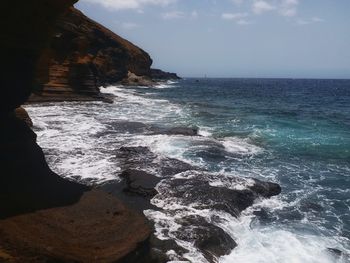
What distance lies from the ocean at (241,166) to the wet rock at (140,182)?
26 centimetres

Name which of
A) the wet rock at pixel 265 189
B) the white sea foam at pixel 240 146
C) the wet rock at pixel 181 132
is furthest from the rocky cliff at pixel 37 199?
the wet rock at pixel 181 132

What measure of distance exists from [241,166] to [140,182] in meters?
5.03

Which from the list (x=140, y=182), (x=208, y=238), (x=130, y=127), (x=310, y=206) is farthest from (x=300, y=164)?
(x=130, y=127)

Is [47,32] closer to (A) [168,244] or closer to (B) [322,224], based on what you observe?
(A) [168,244]

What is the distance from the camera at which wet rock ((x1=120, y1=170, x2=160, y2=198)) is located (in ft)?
35.7

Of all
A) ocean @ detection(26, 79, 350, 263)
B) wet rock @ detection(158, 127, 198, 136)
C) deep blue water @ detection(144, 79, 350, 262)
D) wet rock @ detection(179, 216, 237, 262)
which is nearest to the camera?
wet rock @ detection(179, 216, 237, 262)

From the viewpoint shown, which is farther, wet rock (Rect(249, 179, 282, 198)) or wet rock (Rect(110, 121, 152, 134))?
wet rock (Rect(110, 121, 152, 134))

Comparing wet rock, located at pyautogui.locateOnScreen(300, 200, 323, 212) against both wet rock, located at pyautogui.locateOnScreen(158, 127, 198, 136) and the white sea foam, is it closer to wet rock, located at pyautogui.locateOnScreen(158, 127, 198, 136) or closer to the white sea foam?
the white sea foam

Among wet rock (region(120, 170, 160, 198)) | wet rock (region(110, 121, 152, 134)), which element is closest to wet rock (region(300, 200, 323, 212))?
wet rock (region(120, 170, 160, 198))

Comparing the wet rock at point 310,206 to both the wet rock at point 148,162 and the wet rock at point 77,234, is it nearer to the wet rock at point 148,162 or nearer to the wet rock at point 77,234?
the wet rock at point 148,162

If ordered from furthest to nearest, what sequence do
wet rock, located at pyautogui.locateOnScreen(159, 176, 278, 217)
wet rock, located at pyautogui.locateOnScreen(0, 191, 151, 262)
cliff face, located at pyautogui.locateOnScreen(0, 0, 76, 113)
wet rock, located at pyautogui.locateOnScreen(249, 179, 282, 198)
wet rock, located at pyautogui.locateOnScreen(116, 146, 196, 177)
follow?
wet rock, located at pyautogui.locateOnScreen(116, 146, 196, 177) → wet rock, located at pyautogui.locateOnScreen(249, 179, 282, 198) → wet rock, located at pyautogui.locateOnScreen(159, 176, 278, 217) → cliff face, located at pyautogui.locateOnScreen(0, 0, 76, 113) → wet rock, located at pyautogui.locateOnScreen(0, 191, 151, 262)

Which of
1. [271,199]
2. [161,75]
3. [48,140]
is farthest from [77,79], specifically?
[161,75]

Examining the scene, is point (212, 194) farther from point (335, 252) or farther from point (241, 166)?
point (241, 166)

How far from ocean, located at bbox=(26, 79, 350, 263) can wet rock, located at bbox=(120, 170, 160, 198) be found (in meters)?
0.26
